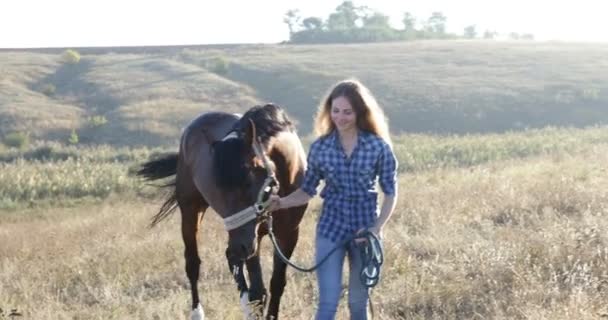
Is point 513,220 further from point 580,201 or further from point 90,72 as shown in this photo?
point 90,72

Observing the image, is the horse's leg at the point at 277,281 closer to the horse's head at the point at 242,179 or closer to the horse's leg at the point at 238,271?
the horse's leg at the point at 238,271

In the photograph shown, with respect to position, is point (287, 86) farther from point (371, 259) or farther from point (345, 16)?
point (345, 16)

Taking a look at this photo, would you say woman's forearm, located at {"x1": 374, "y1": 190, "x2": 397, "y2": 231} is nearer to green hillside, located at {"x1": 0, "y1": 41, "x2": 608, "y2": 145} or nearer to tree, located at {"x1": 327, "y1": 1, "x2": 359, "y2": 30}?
green hillside, located at {"x1": 0, "y1": 41, "x2": 608, "y2": 145}

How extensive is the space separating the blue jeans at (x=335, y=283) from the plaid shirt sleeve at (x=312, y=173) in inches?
13.7

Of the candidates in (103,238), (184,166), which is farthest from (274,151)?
(103,238)

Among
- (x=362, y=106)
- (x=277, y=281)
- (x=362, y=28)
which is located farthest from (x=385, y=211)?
(x=362, y=28)

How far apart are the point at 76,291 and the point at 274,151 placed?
297 centimetres

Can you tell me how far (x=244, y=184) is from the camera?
4.89 metres

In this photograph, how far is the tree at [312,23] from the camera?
11488 centimetres

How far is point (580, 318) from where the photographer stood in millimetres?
4770

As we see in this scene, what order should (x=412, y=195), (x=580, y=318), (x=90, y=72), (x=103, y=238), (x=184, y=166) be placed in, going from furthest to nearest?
(x=90, y=72)
(x=412, y=195)
(x=103, y=238)
(x=184, y=166)
(x=580, y=318)

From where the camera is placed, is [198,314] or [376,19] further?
[376,19]

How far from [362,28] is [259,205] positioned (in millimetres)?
104907

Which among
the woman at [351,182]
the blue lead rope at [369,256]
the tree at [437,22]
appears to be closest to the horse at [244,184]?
the woman at [351,182]
